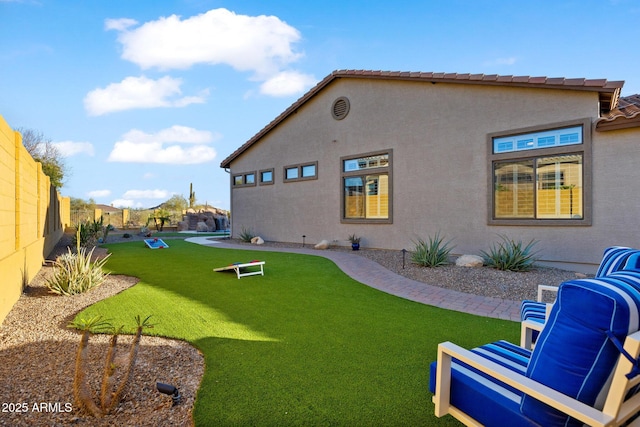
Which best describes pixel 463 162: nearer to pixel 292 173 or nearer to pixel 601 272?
pixel 601 272

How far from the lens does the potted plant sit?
1248 centimetres

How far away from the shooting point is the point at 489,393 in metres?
1.98

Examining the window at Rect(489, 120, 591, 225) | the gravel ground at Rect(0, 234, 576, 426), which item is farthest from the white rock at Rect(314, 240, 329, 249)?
the gravel ground at Rect(0, 234, 576, 426)

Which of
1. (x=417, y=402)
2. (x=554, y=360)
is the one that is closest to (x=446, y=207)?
(x=417, y=402)

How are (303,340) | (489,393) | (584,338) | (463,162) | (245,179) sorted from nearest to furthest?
(584,338) → (489,393) → (303,340) → (463,162) → (245,179)

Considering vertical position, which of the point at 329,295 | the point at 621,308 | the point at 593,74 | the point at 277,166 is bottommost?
the point at 329,295

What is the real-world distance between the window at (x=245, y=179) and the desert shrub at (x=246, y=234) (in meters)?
2.46

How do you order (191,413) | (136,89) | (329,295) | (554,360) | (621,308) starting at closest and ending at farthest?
1. (621,308)
2. (554,360)
3. (191,413)
4. (329,295)
5. (136,89)

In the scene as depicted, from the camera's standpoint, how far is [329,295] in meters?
6.37

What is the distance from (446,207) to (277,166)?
8.73 m

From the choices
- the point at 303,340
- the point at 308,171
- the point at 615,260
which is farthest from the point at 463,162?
the point at 303,340

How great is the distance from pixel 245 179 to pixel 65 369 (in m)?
15.1

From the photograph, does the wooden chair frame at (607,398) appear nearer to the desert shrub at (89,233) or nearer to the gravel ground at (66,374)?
the gravel ground at (66,374)

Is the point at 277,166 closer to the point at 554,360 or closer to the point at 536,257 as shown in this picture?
the point at 536,257
